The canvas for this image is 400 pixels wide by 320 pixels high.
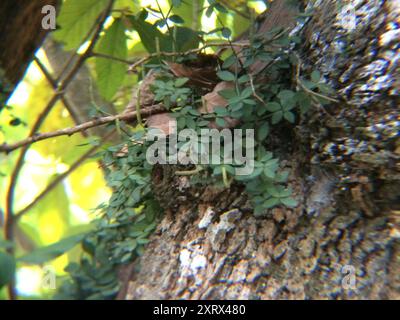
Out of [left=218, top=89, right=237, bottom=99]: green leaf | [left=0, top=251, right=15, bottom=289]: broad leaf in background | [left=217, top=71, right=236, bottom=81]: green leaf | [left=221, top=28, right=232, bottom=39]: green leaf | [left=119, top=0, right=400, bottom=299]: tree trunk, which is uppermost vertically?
[left=221, top=28, right=232, bottom=39]: green leaf

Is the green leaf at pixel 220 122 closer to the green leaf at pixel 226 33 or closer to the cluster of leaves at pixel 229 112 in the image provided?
the cluster of leaves at pixel 229 112

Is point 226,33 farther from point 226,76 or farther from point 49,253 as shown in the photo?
point 49,253

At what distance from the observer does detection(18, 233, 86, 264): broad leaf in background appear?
1.00 metres

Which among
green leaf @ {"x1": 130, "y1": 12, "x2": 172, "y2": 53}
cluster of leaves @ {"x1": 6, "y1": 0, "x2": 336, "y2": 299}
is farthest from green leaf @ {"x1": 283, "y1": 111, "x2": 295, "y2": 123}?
green leaf @ {"x1": 130, "y1": 12, "x2": 172, "y2": 53}

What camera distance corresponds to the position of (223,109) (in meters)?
0.82

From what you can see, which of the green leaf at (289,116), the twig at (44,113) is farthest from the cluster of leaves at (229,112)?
the twig at (44,113)

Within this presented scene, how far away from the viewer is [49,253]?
105 cm

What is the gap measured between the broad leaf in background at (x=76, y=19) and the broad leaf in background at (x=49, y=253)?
511mm

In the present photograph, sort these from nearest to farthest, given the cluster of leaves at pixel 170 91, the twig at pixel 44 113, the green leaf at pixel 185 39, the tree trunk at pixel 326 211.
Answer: the tree trunk at pixel 326 211, the cluster of leaves at pixel 170 91, the green leaf at pixel 185 39, the twig at pixel 44 113

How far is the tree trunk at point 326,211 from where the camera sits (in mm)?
730

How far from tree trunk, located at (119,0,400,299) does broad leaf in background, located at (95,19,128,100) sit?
512 mm

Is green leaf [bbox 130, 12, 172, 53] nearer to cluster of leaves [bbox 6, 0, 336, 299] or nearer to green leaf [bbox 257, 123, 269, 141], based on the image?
cluster of leaves [bbox 6, 0, 336, 299]
